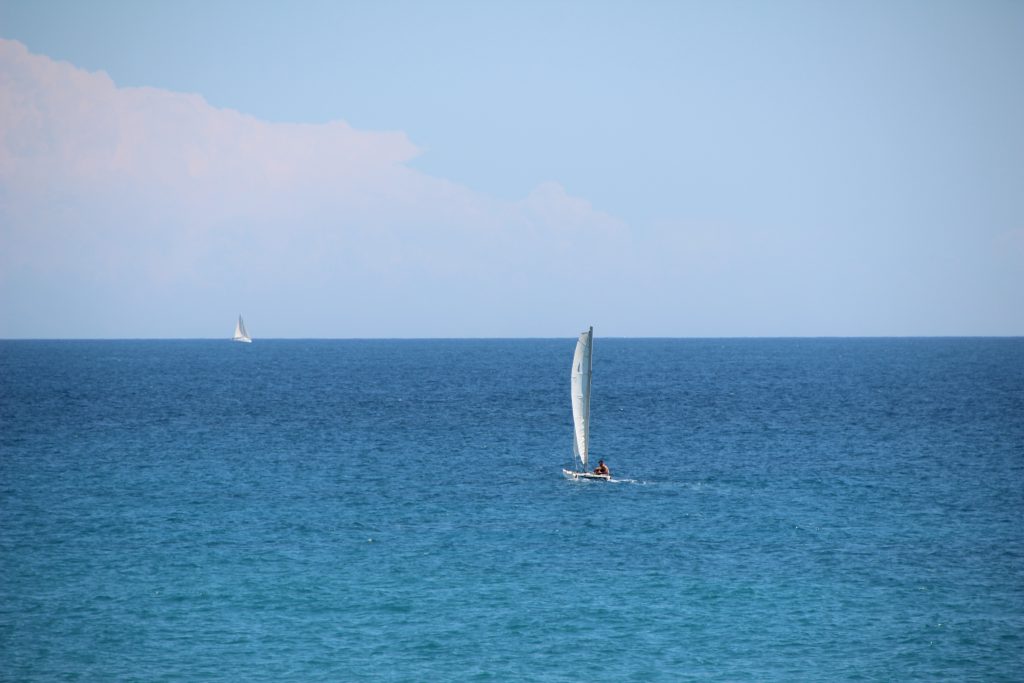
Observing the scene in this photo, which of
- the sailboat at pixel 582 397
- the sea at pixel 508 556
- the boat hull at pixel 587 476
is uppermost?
the sailboat at pixel 582 397

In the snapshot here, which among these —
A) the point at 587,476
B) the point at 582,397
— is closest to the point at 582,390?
the point at 582,397

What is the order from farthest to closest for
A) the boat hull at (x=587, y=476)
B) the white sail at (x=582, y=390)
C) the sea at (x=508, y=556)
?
the boat hull at (x=587, y=476)
the white sail at (x=582, y=390)
the sea at (x=508, y=556)

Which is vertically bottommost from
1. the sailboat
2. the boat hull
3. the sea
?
the sea

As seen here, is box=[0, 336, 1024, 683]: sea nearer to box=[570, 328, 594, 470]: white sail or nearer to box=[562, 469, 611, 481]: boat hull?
box=[562, 469, 611, 481]: boat hull

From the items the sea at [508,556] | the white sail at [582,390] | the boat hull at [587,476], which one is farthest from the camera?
the boat hull at [587,476]

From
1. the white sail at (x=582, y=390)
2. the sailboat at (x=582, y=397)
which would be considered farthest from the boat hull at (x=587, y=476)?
the white sail at (x=582, y=390)

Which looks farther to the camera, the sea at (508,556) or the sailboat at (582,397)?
the sailboat at (582,397)

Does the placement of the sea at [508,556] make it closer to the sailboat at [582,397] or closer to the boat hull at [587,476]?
the boat hull at [587,476]

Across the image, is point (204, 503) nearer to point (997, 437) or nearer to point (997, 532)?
point (997, 532)

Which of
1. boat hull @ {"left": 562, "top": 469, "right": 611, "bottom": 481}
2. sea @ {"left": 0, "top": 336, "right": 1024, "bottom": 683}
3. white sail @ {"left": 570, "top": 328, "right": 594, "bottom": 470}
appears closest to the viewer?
sea @ {"left": 0, "top": 336, "right": 1024, "bottom": 683}

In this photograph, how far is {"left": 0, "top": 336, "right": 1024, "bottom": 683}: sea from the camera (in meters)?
38.2

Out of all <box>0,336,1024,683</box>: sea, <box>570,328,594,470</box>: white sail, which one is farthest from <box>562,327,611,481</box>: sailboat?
<box>0,336,1024,683</box>: sea

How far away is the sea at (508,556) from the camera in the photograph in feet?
125

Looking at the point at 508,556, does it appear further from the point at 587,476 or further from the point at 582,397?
the point at 582,397
